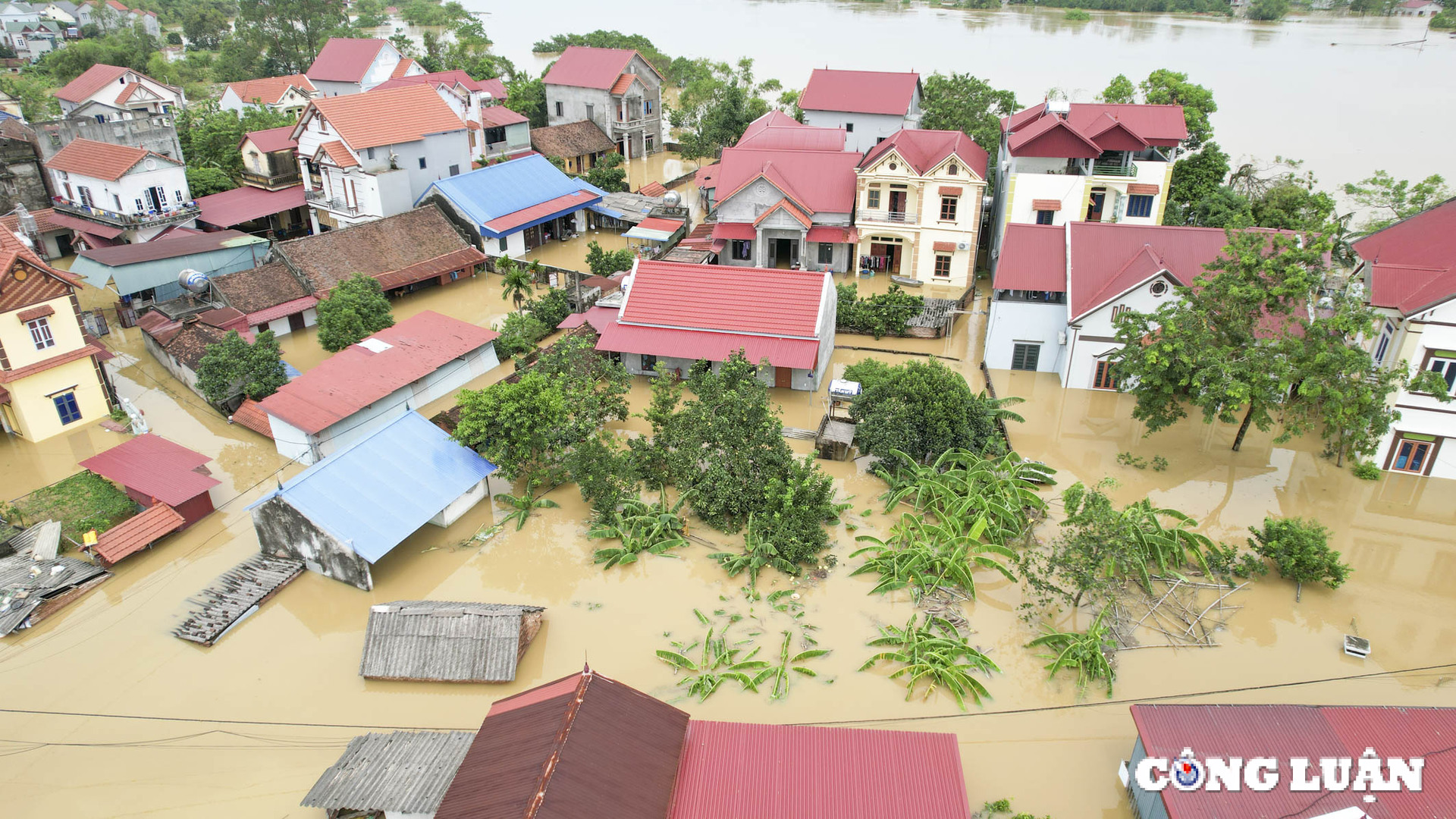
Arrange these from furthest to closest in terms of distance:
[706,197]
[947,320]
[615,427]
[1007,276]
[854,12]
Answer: [854,12] < [706,197] < [947,320] < [1007,276] < [615,427]

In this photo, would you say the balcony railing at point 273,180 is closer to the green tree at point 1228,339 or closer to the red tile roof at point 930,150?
the red tile roof at point 930,150

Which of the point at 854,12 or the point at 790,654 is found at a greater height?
the point at 854,12

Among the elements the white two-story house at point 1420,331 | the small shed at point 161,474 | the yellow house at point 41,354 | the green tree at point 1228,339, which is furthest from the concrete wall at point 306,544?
the white two-story house at point 1420,331

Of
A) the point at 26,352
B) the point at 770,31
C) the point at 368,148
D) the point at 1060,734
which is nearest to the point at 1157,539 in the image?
the point at 1060,734

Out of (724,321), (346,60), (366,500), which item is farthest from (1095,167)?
(346,60)

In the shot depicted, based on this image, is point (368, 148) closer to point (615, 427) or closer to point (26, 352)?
point (26, 352)

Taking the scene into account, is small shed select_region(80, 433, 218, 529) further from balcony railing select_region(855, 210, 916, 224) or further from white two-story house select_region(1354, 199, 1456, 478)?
white two-story house select_region(1354, 199, 1456, 478)
